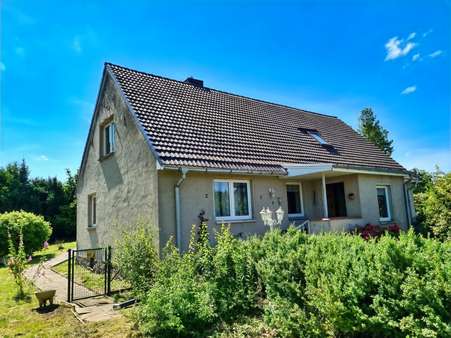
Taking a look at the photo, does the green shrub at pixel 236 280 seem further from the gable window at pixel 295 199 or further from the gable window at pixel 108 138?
the gable window at pixel 108 138

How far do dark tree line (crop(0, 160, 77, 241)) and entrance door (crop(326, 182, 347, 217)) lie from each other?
78.0 feet

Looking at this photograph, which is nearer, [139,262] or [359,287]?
[359,287]

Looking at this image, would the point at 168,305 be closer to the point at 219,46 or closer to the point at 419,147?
the point at 219,46

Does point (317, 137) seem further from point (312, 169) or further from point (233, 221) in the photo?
point (233, 221)

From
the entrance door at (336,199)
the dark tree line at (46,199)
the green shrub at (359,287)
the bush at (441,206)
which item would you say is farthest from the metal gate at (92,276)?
the dark tree line at (46,199)

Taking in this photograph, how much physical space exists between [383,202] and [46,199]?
2952 centimetres

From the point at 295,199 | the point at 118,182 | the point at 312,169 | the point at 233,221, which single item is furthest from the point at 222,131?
the point at 118,182

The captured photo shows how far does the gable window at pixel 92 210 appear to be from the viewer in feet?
48.1

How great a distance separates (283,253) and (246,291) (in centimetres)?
132

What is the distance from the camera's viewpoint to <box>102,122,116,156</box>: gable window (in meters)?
13.4

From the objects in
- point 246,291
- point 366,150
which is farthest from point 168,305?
point 366,150

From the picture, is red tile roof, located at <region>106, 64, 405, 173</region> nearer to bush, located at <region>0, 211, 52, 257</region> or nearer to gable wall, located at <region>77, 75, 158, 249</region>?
gable wall, located at <region>77, 75, 158, 249</region>

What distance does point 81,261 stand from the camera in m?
14.1

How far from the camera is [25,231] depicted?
17.9 m
